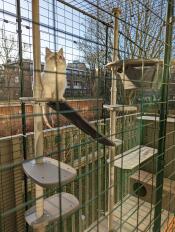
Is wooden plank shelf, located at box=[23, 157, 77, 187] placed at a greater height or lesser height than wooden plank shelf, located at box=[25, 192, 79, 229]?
greater

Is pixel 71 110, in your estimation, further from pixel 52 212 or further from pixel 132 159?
pixel 132 159

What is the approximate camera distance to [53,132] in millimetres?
1365

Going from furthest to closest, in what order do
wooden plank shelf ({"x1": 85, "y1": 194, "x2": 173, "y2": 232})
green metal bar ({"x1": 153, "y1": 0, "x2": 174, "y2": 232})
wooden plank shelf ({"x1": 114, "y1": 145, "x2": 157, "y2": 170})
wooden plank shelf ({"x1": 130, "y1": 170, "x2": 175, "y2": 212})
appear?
wooden plank shelf ({"x1": 130, "y1": 170, "x2": 175, "y2": 212}), wooden plank shelf ({"x1": 85, "y1": 194, "x2": 173, "y2": 232}), wooden plank shelf ({"x1": 114, "y1": 145, "x2": 157, "y2": 170}), green metal bar ({"x1": 153, "y1": 0, "x2": 174, "y2": 232})

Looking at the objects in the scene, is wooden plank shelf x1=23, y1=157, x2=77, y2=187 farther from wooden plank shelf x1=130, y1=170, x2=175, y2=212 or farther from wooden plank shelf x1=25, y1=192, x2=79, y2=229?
wooden plank shelf x1=130, y1=170, x2=175, y2=212

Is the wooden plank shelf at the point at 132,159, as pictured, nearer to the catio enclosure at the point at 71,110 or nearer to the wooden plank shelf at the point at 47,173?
the catio enclosure at the point at 71,110

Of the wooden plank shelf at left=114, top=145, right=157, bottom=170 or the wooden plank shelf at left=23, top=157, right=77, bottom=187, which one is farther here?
the wooden plank shelf at left=114, top=145, right=157, bottom=170

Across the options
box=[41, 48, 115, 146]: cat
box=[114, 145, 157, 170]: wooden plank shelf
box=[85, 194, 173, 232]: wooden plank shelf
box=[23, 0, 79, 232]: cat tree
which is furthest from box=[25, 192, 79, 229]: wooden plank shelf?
box=[85, 194, 173, 232]: wooden plank shelf

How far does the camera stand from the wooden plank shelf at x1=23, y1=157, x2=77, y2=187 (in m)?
0.56

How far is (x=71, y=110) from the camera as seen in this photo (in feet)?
1.99

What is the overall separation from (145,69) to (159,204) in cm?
84

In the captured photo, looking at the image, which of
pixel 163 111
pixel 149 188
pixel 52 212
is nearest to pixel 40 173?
pixel 52 212

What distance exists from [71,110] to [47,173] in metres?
0.20

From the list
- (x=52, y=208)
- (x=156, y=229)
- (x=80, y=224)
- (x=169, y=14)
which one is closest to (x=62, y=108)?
(x=52, y=208)

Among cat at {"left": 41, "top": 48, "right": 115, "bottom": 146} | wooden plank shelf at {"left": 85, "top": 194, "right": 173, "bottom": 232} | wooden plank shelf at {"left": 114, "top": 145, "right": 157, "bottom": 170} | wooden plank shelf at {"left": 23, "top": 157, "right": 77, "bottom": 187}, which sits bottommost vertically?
wooden plank shelf at {"left": 85, "top": 194, "right": 173, "bottom": 232}
